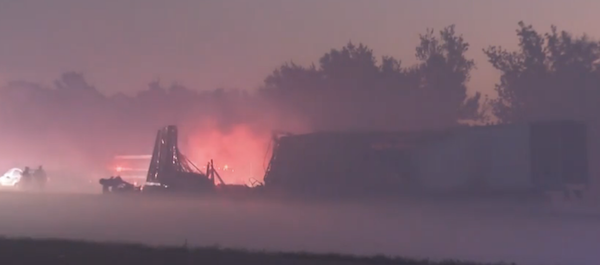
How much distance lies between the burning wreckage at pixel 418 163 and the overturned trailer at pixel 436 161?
3cm

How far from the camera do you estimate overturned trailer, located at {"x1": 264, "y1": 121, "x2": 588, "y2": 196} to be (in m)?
28.7

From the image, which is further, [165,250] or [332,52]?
[332,52]

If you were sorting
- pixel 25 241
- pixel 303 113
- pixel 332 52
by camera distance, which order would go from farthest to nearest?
pixel 332 52 < pixel 303 113 < pixel 25 241

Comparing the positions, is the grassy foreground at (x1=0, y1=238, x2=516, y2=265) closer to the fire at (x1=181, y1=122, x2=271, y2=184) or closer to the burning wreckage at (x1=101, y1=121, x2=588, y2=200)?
the burning wreckage at (x1=101, y1=121, x2=588, y2=200)

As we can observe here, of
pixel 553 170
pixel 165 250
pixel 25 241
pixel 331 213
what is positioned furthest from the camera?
pixel 553 170

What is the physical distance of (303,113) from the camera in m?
48.0

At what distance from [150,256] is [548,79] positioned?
117ft

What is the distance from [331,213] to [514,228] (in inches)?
230

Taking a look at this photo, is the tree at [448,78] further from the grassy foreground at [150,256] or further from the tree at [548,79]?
the grassy foreground at [150,256]

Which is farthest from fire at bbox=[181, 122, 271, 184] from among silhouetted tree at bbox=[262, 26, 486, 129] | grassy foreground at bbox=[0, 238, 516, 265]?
grassy foreground at bbox=[0, 238, 516, 265]

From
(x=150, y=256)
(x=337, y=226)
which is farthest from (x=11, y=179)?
(x=150, y=256)

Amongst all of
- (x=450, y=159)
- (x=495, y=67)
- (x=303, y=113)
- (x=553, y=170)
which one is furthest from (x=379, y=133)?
(x=495, y=67)

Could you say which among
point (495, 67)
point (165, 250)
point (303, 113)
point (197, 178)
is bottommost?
point (165, 250)

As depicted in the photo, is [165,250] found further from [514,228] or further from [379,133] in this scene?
[379,133]
